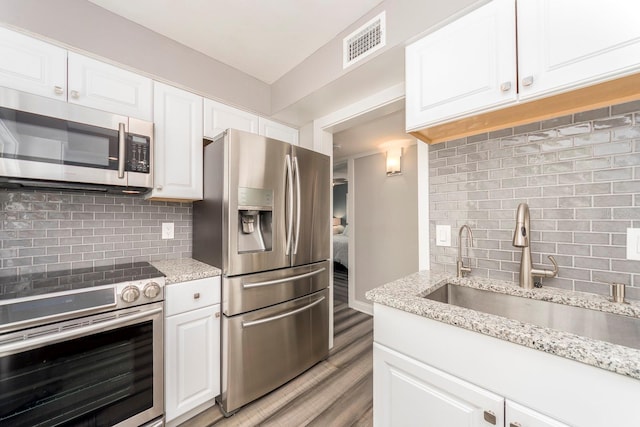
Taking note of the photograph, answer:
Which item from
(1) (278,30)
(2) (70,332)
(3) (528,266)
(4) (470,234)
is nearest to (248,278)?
(2) (70,332)

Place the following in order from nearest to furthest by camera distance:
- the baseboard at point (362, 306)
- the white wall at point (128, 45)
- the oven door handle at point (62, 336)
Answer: the oven door handle at point (62, 336), the white wall at point (128, 45), the baseboard at point (362, 306)

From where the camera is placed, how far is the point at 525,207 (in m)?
1.13

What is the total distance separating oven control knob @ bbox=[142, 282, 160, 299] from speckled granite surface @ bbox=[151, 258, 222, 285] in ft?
0.27

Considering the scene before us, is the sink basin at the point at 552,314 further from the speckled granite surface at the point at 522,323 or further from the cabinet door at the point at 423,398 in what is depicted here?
the cabinet door at the point at 423,398

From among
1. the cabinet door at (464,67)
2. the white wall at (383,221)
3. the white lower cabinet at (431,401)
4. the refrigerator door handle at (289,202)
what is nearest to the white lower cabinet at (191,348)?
the refrigerator door handle at (289,202)

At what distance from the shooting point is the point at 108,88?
1.51 meters

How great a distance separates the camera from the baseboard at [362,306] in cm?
343

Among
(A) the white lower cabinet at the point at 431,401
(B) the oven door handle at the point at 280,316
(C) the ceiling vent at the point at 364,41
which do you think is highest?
(C) the ceiling vent at the point at 364,41

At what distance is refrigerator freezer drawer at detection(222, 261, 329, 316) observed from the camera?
161 cm

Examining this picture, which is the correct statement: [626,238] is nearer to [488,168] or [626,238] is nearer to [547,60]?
[488,168]

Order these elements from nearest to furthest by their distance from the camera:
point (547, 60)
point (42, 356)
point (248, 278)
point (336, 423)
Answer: point (547, 60) < point (42, 356) < point (336, 423) < point (248, 278)

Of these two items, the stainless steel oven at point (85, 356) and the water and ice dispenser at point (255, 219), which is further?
the water and ice dispenser at point (255, 219)

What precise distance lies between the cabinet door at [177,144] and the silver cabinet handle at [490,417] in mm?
1946

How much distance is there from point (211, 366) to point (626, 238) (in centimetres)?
222
